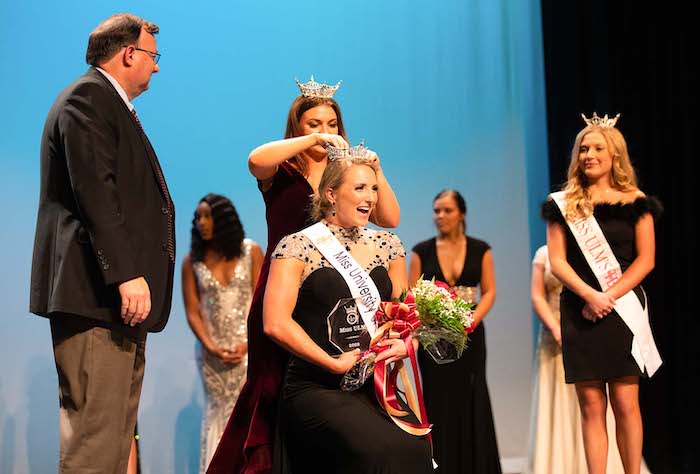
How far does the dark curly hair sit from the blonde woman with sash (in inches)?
84.0

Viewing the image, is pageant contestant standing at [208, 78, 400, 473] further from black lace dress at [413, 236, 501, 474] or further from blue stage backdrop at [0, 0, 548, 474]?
blue stage backdrop at [0, 0, 548, 474]

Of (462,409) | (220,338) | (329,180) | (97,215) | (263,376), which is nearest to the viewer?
(97,215)

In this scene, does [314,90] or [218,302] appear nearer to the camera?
[314,90]

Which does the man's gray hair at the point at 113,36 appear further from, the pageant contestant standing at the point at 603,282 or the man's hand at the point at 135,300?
the pageant contestant standing at the point at 603,282

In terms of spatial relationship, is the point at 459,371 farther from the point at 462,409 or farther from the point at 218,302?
the point at 218,302

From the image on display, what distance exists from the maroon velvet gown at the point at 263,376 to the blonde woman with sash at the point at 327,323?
0.15 metres

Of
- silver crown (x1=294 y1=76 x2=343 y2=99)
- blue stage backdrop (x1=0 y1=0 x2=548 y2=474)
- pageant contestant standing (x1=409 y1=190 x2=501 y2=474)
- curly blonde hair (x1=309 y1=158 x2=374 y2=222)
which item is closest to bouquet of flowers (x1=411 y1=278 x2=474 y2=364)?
curly blonde hair (x1=309 y1=158 x2=374 y2=222)

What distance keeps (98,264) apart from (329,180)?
77 cm

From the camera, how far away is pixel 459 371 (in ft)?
15.8

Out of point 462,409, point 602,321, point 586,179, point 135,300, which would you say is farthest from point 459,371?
point 135,300

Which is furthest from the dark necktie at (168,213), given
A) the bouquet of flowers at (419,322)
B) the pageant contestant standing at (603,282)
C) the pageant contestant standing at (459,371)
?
the pageant contestant standing at (459,371)

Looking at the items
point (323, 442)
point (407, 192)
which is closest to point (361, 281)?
point (323, 442)

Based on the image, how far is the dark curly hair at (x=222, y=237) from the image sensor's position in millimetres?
4941

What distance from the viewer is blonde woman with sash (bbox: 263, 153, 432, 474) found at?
8.30 ft
